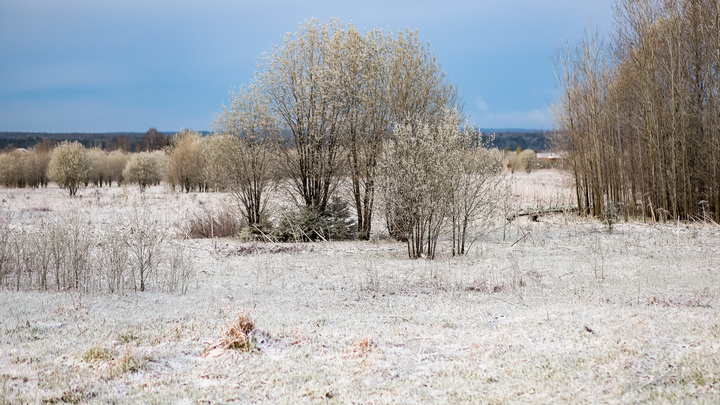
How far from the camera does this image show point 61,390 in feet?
13.6

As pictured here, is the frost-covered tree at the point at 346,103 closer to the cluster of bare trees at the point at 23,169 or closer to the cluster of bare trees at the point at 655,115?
the cluster of bare trees at the point at 655,115


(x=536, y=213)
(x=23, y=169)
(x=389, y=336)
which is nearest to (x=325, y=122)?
(x=536, y=213)

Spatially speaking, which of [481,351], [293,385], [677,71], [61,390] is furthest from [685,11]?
[61,390]

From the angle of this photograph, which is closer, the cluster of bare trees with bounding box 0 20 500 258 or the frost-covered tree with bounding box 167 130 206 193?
the cluster of bare trees with bounding box 0 20 500 258

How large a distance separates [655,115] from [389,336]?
47.7 ft

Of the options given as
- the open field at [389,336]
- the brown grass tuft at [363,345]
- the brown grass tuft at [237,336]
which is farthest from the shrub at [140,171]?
the brown grass tuft at [363,345]

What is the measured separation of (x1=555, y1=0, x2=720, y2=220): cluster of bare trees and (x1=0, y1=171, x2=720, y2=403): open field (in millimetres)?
6686

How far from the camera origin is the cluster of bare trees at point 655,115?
15320 millimetres

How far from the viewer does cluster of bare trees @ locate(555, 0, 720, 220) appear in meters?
15.3

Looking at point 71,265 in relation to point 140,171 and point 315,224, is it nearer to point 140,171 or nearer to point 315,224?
point 315,224

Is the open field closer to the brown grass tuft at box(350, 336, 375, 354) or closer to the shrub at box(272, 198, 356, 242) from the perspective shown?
the brown grass tuft at box(350, 336, 375, 354)

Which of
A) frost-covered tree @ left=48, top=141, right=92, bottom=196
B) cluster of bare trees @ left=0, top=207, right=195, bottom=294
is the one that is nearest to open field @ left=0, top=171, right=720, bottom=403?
cluster of bare trees @ left=0, top=207, right=195, bottom=294

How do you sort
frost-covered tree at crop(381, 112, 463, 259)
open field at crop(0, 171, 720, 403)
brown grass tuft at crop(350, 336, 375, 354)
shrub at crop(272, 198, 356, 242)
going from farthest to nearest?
shrub at crop(272, 198, 356, 242) < frost-covered tree at crop(381, 112, 463, 259) < brown grass tuft at crop(350, 336, 375, 354) < open field at crop(0, 171, 720, 403)

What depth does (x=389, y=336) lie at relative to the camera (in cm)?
570
